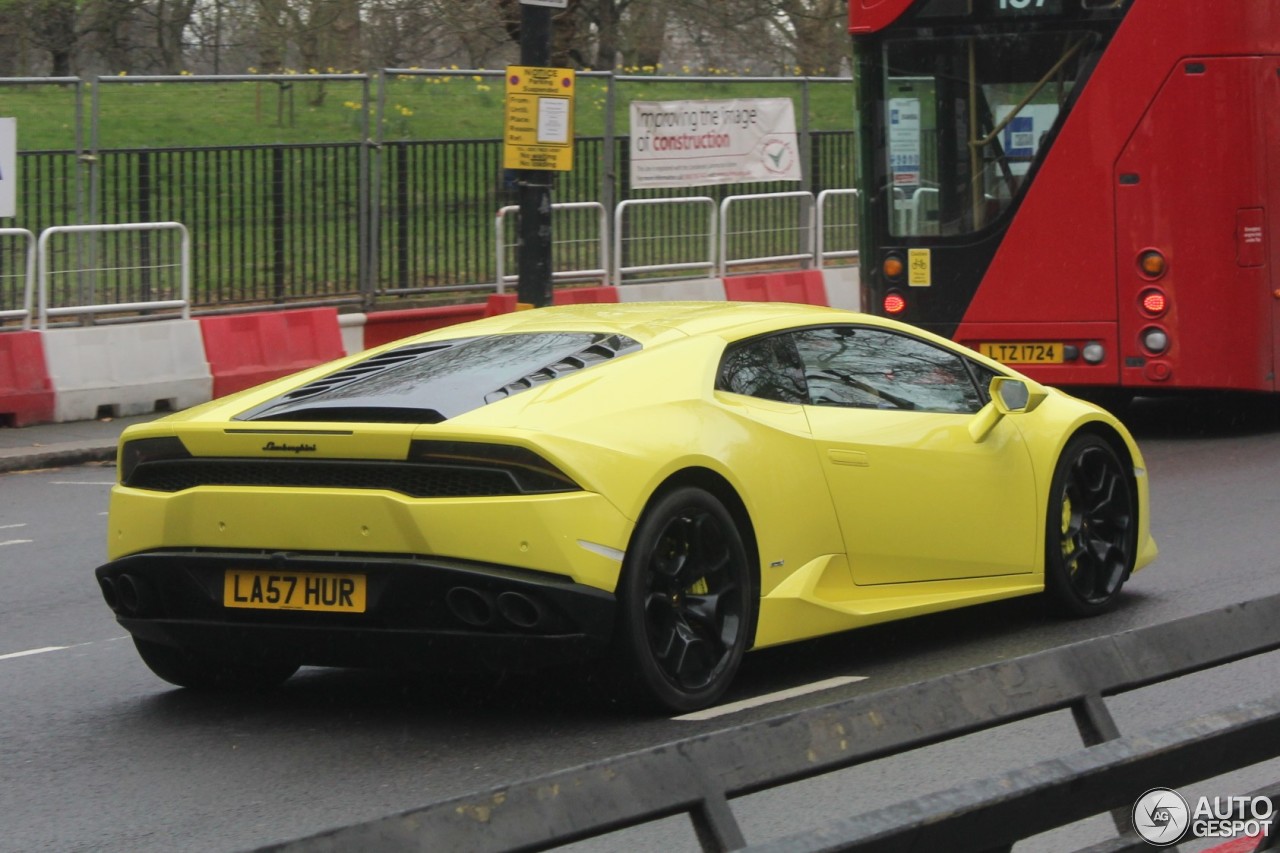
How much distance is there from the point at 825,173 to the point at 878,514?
14310mm

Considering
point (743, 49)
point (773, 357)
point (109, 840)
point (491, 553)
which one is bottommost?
point (109, 840)

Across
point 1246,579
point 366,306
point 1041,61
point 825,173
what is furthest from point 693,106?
point 1246,579

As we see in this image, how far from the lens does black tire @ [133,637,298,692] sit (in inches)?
256

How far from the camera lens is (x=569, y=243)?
1809 cm

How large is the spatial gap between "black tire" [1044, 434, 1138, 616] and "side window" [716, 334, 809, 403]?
1351 mm

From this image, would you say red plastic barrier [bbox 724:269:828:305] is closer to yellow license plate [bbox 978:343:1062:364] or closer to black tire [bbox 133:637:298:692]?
yellow license plate [bbox 978:343:1062:364]

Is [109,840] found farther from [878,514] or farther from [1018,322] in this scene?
[1018,322]

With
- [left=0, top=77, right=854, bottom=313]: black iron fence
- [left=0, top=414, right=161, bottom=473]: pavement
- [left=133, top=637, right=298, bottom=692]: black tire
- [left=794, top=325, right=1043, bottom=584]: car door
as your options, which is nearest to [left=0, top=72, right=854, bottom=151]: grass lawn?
[left=0, top=77, right=854, bottom=313]: black iron fence

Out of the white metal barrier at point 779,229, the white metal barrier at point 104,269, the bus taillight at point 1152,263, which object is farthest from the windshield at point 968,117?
the white metal barrier at point 104,269

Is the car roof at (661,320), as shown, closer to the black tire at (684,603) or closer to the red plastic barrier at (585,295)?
the black tire at (684,603)

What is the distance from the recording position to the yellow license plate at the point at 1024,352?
44.8 feet

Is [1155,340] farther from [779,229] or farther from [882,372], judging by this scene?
[779,229]

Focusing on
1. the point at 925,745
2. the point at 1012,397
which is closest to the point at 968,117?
the point at 1012,397

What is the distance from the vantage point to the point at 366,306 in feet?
57.6
